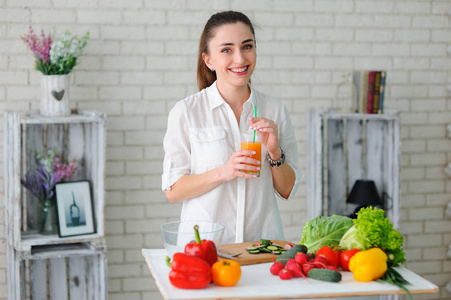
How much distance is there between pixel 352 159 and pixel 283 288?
8.31ft

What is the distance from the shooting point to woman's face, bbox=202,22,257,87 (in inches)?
102

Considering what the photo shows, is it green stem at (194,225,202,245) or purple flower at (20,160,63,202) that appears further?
purple flower at (20,160,63,202)

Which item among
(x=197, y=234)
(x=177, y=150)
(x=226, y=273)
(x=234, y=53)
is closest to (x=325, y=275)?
(x=226, y=273)

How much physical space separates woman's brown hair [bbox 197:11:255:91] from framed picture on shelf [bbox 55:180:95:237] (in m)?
1.22

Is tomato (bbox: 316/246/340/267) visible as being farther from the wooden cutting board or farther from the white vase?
the white vase

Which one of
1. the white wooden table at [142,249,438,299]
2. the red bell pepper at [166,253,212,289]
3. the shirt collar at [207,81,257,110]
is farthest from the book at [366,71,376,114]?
the red bell pepper at [166,253,212,289]

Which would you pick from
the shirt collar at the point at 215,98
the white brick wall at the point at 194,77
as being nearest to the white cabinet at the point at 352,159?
the white brick wall at the point at 194,77

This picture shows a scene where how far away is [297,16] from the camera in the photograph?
13.8ft

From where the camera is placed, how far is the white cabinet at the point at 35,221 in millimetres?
3504

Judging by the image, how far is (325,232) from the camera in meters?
2.23

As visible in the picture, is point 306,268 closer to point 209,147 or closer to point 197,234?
point 197,234

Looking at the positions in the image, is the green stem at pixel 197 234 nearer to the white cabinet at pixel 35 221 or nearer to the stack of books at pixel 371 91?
the white cabinet at pixel 35 221

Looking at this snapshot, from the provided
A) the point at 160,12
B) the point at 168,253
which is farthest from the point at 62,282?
the point at 168,253

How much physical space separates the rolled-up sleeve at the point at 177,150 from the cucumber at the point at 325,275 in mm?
881
